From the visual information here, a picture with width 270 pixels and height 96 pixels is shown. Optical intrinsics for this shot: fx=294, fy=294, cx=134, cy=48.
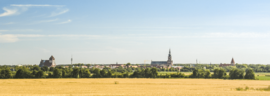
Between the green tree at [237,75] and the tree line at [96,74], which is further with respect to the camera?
the green tree at [237,75]

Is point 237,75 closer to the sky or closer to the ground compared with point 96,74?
closer to the ground

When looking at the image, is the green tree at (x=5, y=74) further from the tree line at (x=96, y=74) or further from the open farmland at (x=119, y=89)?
the open farmland at (x=119, y=89)

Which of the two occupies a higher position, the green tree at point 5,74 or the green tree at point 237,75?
the green tree at point 5,74

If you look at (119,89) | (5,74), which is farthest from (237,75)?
(5,74)

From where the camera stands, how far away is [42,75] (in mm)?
117062

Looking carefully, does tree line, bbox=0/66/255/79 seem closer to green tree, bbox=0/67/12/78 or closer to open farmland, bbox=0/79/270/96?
green tree, bbox=0/67/12/78

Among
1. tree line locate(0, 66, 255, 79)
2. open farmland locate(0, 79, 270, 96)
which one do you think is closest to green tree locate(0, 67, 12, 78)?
tree line locate(0, 66, 255, 79)

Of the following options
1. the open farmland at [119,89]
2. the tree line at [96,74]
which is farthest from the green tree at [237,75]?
the open farmland at [119,89]

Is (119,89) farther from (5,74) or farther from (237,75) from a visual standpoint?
(5,74)

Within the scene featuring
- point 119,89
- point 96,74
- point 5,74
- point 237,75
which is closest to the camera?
point 119,89

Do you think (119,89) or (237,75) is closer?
(119,89)

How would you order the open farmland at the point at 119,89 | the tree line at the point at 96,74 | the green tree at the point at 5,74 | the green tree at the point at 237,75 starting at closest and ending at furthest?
the open farmland at the point at 119,89, the green tree at the point at 5,74, the tree line at the point at 96,74, the green tree at the point at 237,75

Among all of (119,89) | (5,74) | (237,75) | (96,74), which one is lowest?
(237,75)

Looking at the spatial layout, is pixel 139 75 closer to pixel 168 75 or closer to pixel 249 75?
pixel 168 75
